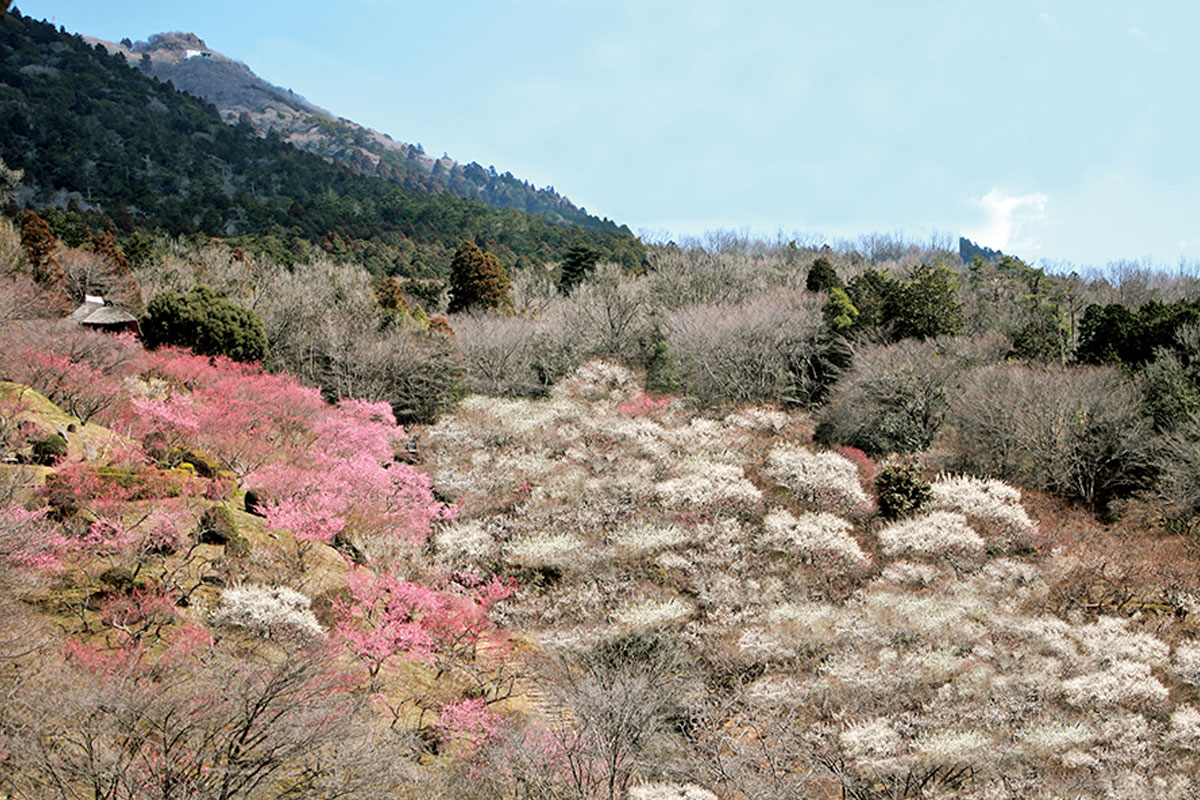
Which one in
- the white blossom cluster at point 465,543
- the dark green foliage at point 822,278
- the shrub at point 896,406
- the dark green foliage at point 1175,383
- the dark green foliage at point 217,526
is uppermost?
the dark green foliage at point 822,278

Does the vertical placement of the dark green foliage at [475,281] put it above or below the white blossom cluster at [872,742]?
above

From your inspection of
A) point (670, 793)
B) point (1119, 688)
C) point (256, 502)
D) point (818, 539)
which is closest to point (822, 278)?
point (818, 539)

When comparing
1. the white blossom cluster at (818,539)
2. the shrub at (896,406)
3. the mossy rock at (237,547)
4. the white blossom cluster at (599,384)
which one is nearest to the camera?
the mossy rock at (237,547)

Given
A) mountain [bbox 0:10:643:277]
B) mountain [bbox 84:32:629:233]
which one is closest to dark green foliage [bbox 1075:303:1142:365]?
mountain [bbox 0:10:643:277]

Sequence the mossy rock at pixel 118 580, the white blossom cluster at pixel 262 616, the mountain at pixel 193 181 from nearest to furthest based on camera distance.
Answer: the white blossom cluster at pixel 262 616, the mossy rock at pixel 118 580, the mountain at pixel 193 181

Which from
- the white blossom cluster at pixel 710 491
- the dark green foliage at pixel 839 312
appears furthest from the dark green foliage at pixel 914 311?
the white blossom cluster at pixel 710 491

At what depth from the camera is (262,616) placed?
11.6 m

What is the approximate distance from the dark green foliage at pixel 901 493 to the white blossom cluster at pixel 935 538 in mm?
1296

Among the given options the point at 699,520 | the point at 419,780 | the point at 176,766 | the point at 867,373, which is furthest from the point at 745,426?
the point at 176,766

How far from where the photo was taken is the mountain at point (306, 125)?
154 meters

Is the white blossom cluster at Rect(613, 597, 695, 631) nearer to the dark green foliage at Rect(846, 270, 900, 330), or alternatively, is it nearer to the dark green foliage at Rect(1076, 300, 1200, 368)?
the dark green foliage at Rect(1076, 300, 1200, 368)

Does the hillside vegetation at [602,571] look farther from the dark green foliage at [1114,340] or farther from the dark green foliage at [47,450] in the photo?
the dark green foliage at [1114,340]

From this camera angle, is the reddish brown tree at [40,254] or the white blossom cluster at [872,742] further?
the reddish brown tree at [40,254]

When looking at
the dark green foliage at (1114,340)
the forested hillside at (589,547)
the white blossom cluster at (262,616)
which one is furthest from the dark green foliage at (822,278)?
the white blossom cluster at (262,616)
